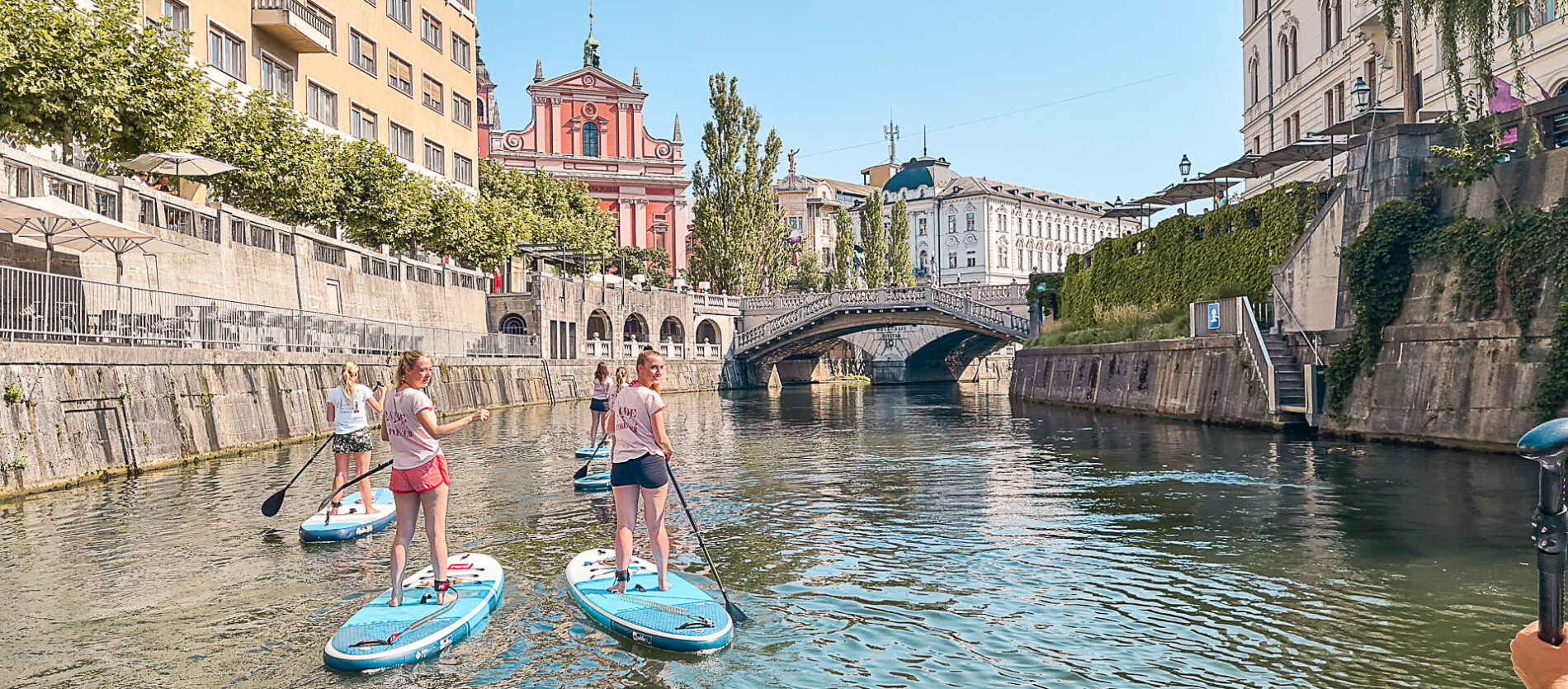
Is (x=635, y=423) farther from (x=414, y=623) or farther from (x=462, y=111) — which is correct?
(x=462, y=111)

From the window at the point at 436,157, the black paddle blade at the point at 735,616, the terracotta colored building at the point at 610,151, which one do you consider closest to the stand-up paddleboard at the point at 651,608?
the black paddle blade at the point at 735,616

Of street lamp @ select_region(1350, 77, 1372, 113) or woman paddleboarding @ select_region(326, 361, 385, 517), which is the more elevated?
street lamp @ select_region(1350, 77, 1372, 113)

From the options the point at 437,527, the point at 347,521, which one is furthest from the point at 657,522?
the point at 347,521

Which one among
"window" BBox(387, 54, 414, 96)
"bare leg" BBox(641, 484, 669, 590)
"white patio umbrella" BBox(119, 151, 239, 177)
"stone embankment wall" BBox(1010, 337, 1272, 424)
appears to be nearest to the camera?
"bare leg" BBox(641, 484, 669, 590)

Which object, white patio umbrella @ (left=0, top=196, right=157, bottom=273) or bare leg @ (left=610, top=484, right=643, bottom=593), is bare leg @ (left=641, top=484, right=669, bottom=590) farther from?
white patio umbrella @ (left=0, top=196, right=157, bottom=273)

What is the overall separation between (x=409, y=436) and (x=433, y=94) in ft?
147

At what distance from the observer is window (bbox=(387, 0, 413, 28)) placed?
45.4 meters

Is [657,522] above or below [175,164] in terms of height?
below

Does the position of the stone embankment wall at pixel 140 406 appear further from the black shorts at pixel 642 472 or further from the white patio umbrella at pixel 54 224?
the black shorts at pixel 642 472

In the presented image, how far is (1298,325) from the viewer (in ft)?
85.6

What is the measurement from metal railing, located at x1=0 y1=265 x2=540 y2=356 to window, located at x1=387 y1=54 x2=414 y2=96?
15.5 meters

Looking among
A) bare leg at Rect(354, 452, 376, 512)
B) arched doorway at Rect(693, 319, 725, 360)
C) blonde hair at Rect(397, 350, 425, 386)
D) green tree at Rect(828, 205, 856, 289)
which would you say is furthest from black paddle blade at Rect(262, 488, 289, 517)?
green tree at Rect(828, 205, 856, 289)

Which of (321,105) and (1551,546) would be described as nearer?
(1551,546)

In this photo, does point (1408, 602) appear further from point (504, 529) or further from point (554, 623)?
point (504, 529)
